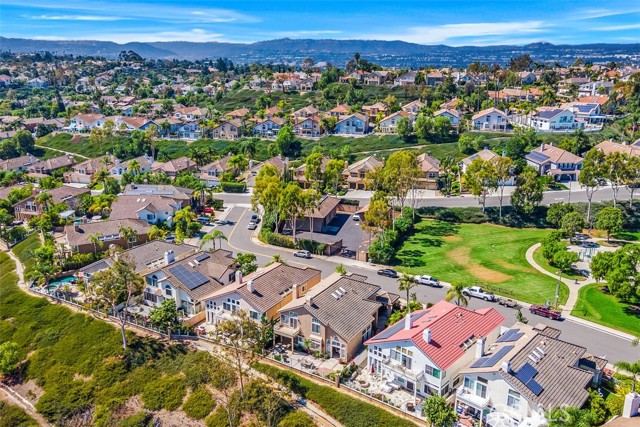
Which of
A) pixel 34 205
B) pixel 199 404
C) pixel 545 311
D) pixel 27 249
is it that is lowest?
pixel 199 404

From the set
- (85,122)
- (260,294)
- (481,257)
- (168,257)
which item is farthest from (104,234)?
(85,122)

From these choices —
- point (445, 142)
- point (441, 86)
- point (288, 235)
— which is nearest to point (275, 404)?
point (288, 235)

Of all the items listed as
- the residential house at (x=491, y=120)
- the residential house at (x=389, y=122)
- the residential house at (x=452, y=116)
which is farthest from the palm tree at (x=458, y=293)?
the residential house at (x=389, y=122)

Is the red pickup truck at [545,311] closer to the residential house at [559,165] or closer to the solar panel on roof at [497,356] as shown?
the solar panel on roof at [497,356]

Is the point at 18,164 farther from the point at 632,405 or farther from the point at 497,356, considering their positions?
the point at 632,405

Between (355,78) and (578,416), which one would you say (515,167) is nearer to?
(578,416)
